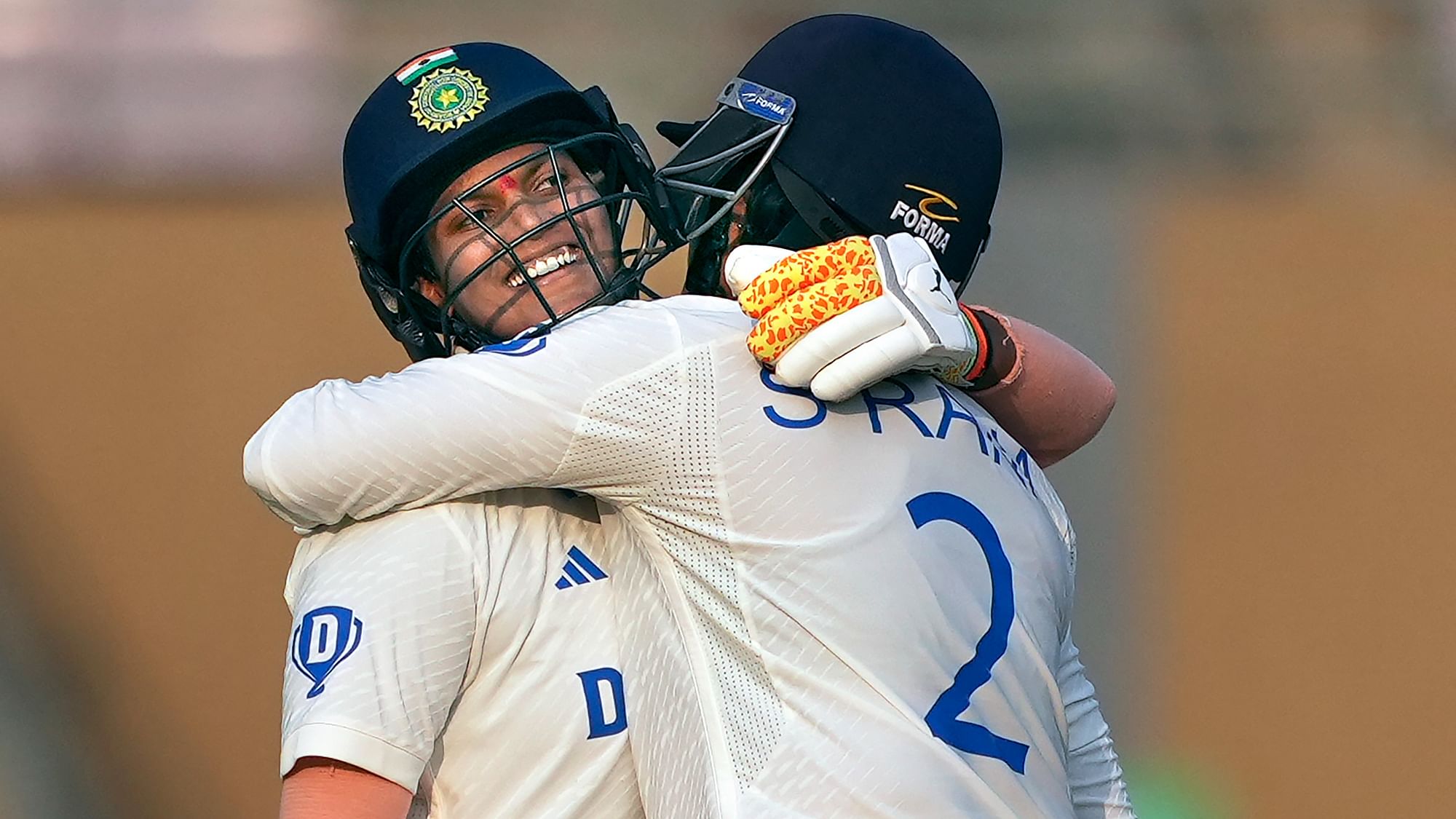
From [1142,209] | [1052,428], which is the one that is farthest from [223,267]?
[1052,428]

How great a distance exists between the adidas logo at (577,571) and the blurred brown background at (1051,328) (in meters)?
1.91

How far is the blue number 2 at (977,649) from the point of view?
Result: 3.78 ft

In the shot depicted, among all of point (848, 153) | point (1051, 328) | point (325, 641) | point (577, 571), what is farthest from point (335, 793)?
point (1051, 328)

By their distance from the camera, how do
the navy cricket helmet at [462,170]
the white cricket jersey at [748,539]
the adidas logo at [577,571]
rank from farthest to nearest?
the navy cricket helmet at [462,170] → the adidas logo at [577,571] → the white cricket jersey at [748,539]

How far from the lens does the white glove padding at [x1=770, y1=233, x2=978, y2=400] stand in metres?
1.15

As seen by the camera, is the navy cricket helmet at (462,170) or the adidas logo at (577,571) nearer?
the adidas logo at (577,571)

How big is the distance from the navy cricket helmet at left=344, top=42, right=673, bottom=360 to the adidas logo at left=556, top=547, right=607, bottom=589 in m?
0.20

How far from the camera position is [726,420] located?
46.3 inches

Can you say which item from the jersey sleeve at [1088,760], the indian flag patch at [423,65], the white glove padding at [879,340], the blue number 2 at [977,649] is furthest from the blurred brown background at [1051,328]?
the white glove padding at [879,340]

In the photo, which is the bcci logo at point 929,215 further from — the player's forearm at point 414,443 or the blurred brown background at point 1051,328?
the blurred brown background at point 1051,328

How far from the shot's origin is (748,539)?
3.80 ft

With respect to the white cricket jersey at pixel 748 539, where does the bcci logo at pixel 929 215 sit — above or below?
above

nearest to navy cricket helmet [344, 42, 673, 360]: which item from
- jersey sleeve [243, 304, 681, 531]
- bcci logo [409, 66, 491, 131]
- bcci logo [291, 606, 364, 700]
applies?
bcci logo [409, 66, 491, 131]

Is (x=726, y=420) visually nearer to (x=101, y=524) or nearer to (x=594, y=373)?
(x=594, y=373)
